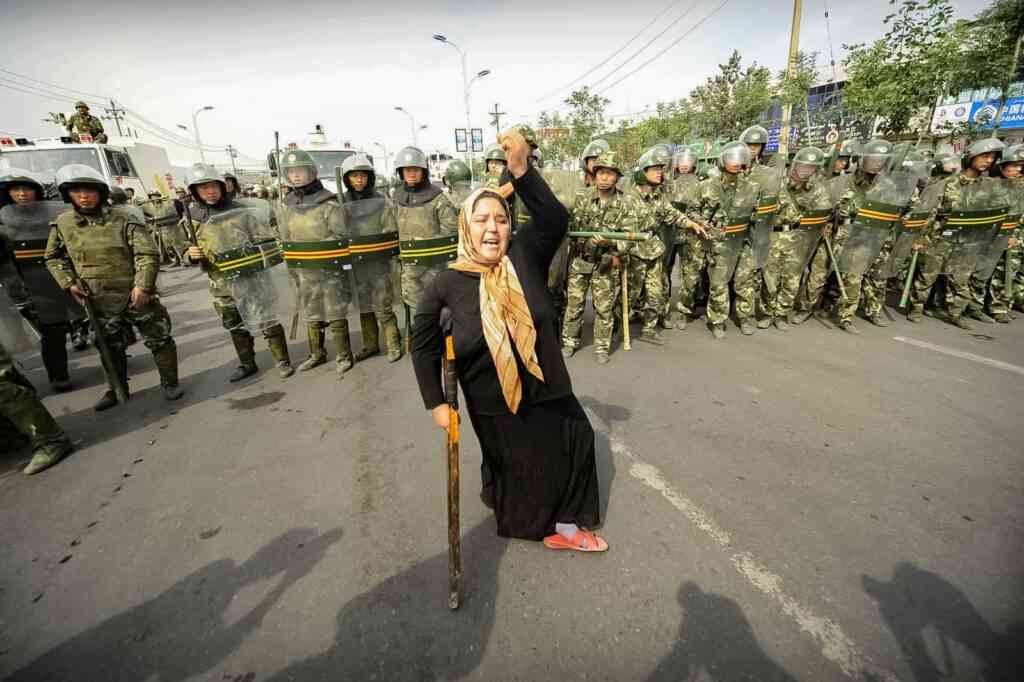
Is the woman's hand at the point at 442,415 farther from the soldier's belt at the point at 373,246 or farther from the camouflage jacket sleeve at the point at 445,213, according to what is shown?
the soldier's belt at the point at 373,246

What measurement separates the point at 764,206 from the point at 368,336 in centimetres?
522

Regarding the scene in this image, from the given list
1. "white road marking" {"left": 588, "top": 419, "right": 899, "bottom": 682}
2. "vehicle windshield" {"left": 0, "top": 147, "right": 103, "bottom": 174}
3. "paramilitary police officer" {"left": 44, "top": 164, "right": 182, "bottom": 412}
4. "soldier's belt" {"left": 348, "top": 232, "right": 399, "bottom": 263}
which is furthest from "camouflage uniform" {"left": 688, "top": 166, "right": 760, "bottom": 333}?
"vehicle windshield" {"left": 0, "top": 147, "right": 103, "bottom": 174}

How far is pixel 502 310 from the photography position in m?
1.91

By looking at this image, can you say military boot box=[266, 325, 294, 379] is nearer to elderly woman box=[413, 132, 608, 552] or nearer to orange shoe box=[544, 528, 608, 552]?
elderly woman box=[413, 132, 608, 552]

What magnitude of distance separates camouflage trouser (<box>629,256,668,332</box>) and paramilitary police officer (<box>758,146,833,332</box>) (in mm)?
1446

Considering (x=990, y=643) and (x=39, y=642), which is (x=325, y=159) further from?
(x=990, y=643)

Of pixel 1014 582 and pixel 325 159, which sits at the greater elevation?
pixel 325 159

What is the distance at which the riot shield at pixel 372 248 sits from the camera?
463cm

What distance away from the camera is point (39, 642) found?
1976 millimetres

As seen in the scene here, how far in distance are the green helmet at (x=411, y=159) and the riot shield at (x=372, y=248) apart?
0.44 metres

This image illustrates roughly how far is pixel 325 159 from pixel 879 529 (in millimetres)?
13839

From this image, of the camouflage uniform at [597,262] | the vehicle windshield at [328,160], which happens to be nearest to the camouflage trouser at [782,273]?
the camouflage uniform at [597,262]

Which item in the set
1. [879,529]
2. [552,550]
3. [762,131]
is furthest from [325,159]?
[879,529]

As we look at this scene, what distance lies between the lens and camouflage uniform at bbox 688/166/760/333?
17.1 feet
